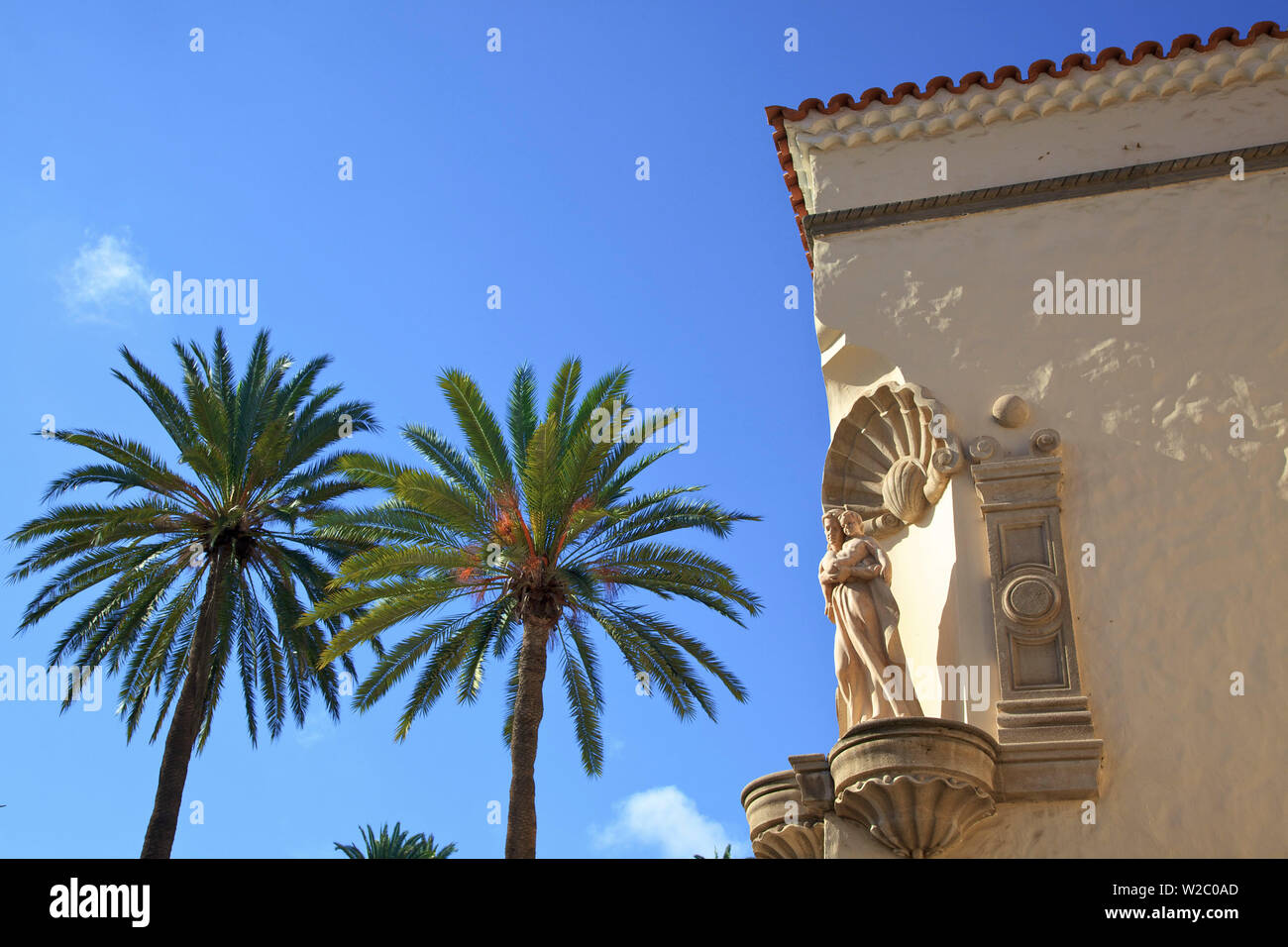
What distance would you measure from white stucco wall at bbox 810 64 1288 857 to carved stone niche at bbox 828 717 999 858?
0.35 m

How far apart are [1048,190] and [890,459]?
Result: 8.97 ft

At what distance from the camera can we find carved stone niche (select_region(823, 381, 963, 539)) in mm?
11273

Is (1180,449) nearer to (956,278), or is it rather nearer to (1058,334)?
(1058,334)

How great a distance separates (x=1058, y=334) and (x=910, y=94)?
2.81m

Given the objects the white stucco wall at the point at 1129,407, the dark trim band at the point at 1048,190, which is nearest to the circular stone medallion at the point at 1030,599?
the white stucco wall at the point at 1129,407

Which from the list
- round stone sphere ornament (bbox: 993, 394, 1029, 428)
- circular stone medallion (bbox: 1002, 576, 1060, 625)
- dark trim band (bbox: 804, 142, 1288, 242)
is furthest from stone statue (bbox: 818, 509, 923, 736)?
dark trim band (bbox: 804, 142, 1288, 242)

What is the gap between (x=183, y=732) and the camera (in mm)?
17484

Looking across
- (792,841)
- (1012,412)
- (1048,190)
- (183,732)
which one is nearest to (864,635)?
(792,841)

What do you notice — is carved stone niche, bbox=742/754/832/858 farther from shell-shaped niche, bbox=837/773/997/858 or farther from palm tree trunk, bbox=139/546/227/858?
palm tree trunk, bbox=139/546/227/858

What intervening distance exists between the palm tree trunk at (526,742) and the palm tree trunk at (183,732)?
451 cm

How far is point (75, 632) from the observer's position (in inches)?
719

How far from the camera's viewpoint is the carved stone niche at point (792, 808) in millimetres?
10195
